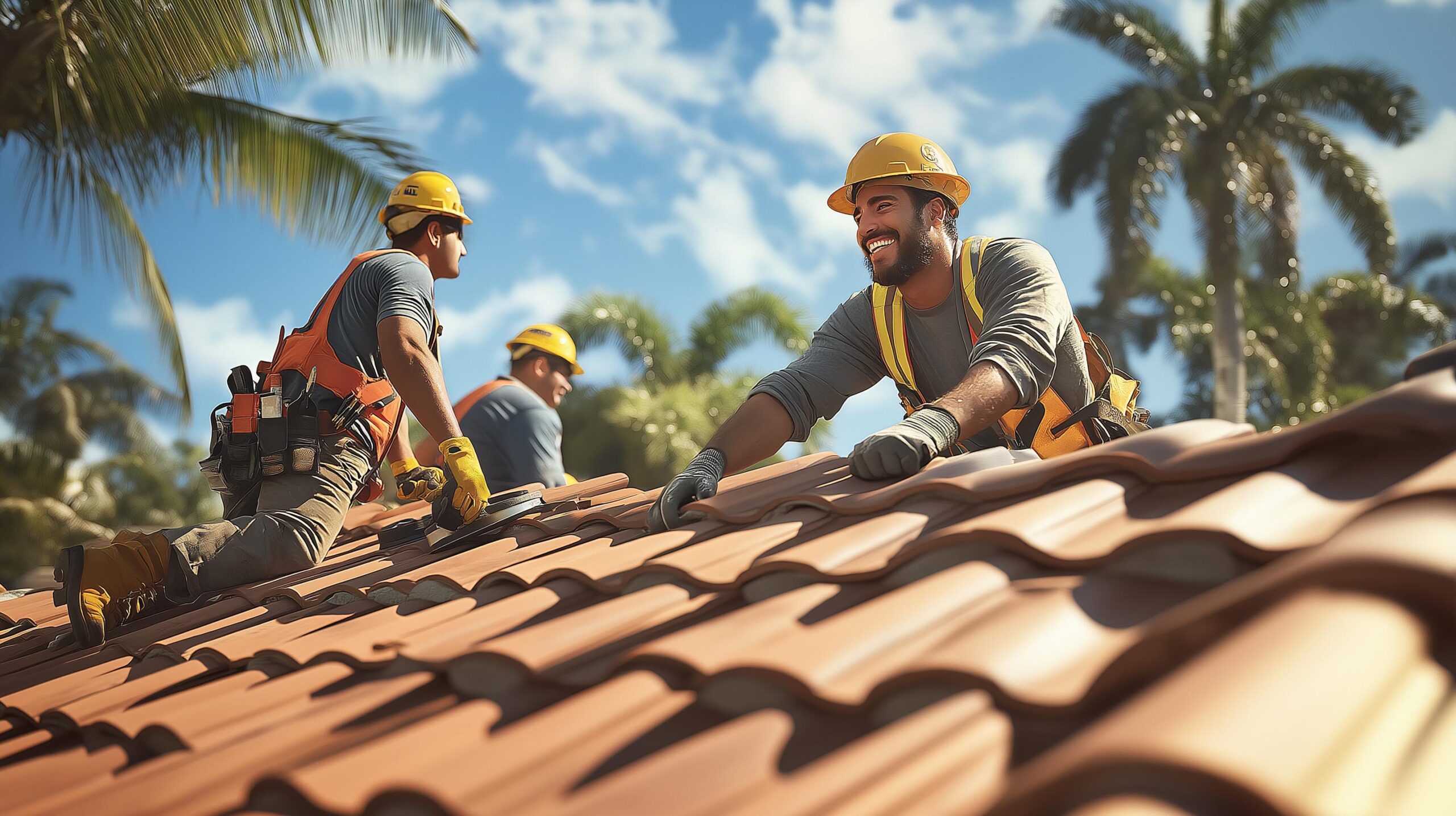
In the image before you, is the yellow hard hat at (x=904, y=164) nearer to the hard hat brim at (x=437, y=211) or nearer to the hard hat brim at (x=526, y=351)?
the hard hat brim at (x=437, y=211)

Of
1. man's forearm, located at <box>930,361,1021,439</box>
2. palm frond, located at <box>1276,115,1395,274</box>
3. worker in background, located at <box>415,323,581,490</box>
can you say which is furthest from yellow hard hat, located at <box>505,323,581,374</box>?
palm frond, located at <box>1276,115,1395,274</box>

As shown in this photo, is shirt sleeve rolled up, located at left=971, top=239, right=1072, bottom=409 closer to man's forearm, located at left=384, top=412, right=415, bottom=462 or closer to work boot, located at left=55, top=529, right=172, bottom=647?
man's forearm, located at left=384, top=412, right=415, bottom=462

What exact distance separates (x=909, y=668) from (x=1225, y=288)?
22.5 meters

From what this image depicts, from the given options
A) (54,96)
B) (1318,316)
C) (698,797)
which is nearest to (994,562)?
(698,797)

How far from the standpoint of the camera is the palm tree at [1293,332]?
2672 cm

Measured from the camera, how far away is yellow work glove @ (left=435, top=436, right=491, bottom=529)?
3.88 metres

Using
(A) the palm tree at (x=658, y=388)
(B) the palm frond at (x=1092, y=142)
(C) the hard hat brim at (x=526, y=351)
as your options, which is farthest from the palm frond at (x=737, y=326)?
(C) the hard hat brim at (x=526, y=351)

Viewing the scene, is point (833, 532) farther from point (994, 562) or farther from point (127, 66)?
point (127, 66)

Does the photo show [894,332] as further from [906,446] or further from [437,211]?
[437,211]

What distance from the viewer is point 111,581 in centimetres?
385

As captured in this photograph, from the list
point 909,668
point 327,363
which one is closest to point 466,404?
point 327,363

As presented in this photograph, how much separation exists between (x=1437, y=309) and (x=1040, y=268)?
3242 centimetres

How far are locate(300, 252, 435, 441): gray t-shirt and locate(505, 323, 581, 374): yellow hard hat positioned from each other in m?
3.67

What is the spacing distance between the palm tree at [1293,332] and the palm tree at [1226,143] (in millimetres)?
3921
